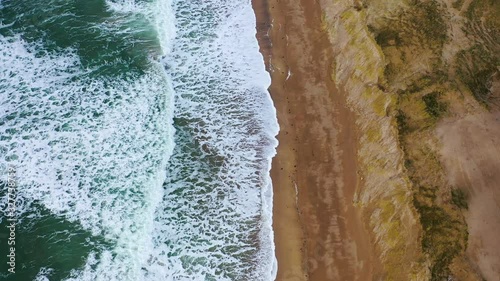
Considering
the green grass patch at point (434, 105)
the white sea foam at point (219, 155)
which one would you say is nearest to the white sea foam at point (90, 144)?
the white sea foam at point (219, 155)

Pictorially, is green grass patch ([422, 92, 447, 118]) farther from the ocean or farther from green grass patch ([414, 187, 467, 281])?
the ocean

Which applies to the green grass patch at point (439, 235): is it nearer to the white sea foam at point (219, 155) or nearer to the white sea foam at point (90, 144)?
the white sea foam at point (219, 155)

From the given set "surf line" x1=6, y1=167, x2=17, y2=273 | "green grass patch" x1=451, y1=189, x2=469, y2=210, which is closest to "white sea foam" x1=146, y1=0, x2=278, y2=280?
"surf line" x1=6, y1=167, x2=17, y2=273

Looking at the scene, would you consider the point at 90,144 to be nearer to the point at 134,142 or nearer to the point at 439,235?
the point at 134,142

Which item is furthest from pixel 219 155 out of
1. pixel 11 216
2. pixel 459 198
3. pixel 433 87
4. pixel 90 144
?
pixel 459 198

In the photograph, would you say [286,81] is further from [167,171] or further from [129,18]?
[129,18]

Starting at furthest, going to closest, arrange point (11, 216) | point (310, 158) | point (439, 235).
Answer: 1. point (310, 158)
2. point (11, 216)
3. point (439, 235)
